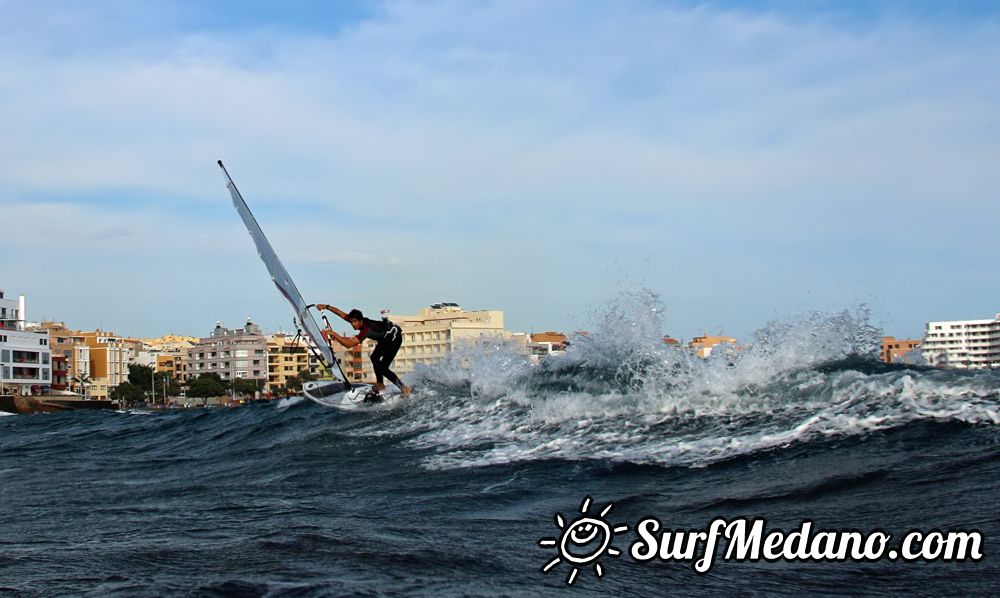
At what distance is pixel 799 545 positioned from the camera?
555 cm

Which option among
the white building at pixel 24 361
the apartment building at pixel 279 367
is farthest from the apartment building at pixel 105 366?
the white building at pixel 24 361

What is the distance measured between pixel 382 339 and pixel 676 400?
247 inches

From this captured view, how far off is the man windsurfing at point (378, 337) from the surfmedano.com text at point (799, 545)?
10049 millimetres

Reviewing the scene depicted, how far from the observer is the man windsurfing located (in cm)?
1565

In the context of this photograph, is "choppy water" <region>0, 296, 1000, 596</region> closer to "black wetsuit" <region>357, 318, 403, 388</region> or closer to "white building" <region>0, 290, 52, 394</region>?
"black wetsuit" <region>357, 318, 403, 388</region>

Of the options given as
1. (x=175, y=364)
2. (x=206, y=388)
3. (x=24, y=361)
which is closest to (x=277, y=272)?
(x=24, y=361)

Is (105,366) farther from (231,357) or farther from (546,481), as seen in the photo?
(546,481)

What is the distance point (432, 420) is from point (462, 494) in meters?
5.98

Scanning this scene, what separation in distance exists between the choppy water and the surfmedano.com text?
0.45 feet

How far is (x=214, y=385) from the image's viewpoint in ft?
364

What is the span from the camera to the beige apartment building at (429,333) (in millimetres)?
97688

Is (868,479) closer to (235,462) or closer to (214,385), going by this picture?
(235,462)

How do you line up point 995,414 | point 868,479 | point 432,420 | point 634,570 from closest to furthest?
point 634,570 → point 868,479 → point 995,414 → point 432,420

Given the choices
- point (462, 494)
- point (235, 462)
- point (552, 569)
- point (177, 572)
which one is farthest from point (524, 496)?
point (235, 462)
